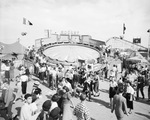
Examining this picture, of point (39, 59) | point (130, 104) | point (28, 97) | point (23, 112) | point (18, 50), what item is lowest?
point (130, 104)

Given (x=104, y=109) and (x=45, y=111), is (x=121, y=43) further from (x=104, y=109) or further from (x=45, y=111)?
(x=45, y=111)

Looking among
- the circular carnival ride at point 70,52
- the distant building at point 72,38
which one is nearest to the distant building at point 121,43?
the distant building at point 72,38

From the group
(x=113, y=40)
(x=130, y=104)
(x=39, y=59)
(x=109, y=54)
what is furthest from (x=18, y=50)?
(x=113, y=40)

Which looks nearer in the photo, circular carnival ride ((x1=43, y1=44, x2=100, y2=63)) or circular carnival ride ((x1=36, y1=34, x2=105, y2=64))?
circular carnival ride ((x1=43, y1=44, x2=100, y2=63))

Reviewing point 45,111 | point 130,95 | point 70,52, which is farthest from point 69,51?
Answer: point 45,111

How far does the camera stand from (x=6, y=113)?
6055mm

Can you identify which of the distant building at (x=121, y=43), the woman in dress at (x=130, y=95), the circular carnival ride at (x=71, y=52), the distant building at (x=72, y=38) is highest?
the distant building at (x=72, y=38)

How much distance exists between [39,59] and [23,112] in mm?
14237

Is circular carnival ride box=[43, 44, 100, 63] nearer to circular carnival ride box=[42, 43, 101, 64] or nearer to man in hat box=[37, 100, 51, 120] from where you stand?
circular carnival ride box=[42, 43, 101, 64]

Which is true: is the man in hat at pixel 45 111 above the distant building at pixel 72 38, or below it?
below

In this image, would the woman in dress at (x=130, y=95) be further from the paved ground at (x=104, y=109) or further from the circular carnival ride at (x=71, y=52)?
the circular carnival ride at (x=71, y=52)

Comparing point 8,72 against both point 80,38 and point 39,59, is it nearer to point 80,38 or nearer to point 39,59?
point 39,59

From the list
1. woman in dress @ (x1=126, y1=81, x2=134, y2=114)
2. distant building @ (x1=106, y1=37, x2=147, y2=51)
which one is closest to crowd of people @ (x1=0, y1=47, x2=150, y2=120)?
woman in dress @ (x1=126, y1=81, x2=134, y2=114)

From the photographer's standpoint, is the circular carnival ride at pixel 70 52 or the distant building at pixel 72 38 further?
the distant building at pixel 72 38
